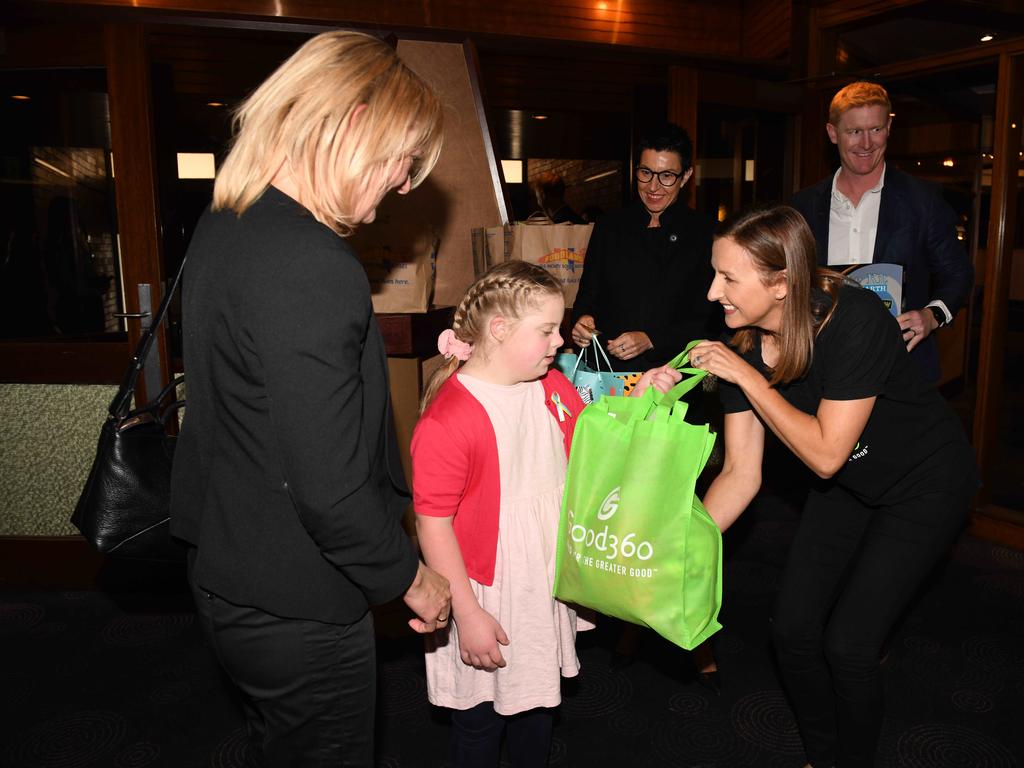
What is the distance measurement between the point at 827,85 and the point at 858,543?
3006mm

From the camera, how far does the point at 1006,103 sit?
3.30m

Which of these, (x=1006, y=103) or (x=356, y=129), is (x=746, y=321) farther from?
(x=1006, y=103)

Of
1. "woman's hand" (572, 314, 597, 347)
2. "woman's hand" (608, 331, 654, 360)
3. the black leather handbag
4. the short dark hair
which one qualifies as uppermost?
the short dark hair

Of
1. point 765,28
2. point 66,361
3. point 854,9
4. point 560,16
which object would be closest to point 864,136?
point 854,9

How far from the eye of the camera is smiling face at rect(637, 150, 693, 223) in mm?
2480

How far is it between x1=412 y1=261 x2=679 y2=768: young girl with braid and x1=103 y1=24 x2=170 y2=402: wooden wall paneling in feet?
5.93

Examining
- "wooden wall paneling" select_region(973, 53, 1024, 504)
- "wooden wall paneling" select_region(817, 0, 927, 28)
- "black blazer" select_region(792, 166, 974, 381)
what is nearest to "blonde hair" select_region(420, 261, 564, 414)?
"black blazer" select_region(792, 166, 974, 381)

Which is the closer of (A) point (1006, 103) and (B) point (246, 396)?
(B) point (246, 396)

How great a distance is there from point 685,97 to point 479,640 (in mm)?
3232

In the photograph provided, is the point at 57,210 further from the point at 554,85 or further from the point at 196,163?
the point at 554,85

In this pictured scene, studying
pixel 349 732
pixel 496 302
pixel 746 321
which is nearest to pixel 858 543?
pixel 746 321

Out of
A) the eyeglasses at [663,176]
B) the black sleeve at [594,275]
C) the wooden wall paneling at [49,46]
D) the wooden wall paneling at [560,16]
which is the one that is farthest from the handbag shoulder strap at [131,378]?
the wooden wall paneling at [560,16]

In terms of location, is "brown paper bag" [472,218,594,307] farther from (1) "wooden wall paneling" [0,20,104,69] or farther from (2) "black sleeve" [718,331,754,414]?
(1) "wooden wall paneling" [0,20,104,69]

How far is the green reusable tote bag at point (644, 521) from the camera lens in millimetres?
1475
